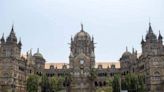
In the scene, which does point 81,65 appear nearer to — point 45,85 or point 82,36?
point 82,36

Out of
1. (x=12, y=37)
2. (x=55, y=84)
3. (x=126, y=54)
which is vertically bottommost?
(x=55, y=84)

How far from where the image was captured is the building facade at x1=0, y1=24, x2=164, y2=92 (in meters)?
95.1

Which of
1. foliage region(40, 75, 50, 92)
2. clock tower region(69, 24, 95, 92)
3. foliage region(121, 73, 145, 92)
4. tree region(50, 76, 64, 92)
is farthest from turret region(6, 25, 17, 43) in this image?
foliage region(121, 73, 145, 92)

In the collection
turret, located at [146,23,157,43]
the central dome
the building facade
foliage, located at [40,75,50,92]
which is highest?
the central dome

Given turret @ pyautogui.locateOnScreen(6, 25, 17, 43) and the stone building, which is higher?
turret @ pyautogui.locateOnScreen(6, 25, 17, 43)

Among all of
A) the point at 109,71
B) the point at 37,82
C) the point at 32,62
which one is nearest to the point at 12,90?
the point at 37,82

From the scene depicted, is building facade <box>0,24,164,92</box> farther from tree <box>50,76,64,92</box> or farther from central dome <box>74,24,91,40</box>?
tree <box>50,76,64,92</box>

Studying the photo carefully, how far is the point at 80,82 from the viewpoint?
111875mm

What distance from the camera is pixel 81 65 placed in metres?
114

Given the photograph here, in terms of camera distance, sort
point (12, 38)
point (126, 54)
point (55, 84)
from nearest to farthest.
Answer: point (12, 38) < point (55, 84) < point (126, 54)

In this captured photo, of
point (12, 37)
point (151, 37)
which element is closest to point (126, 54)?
point (151, 37)

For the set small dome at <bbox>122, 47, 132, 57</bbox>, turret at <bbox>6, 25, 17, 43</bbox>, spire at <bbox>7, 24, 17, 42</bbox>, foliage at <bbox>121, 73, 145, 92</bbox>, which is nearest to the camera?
foliage at <bbox>121, 73, 145, 92</bbox>

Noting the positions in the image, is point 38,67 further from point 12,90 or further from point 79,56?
point 12,90

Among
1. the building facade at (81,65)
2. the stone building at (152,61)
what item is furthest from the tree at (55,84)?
the stone building at (152,61)
